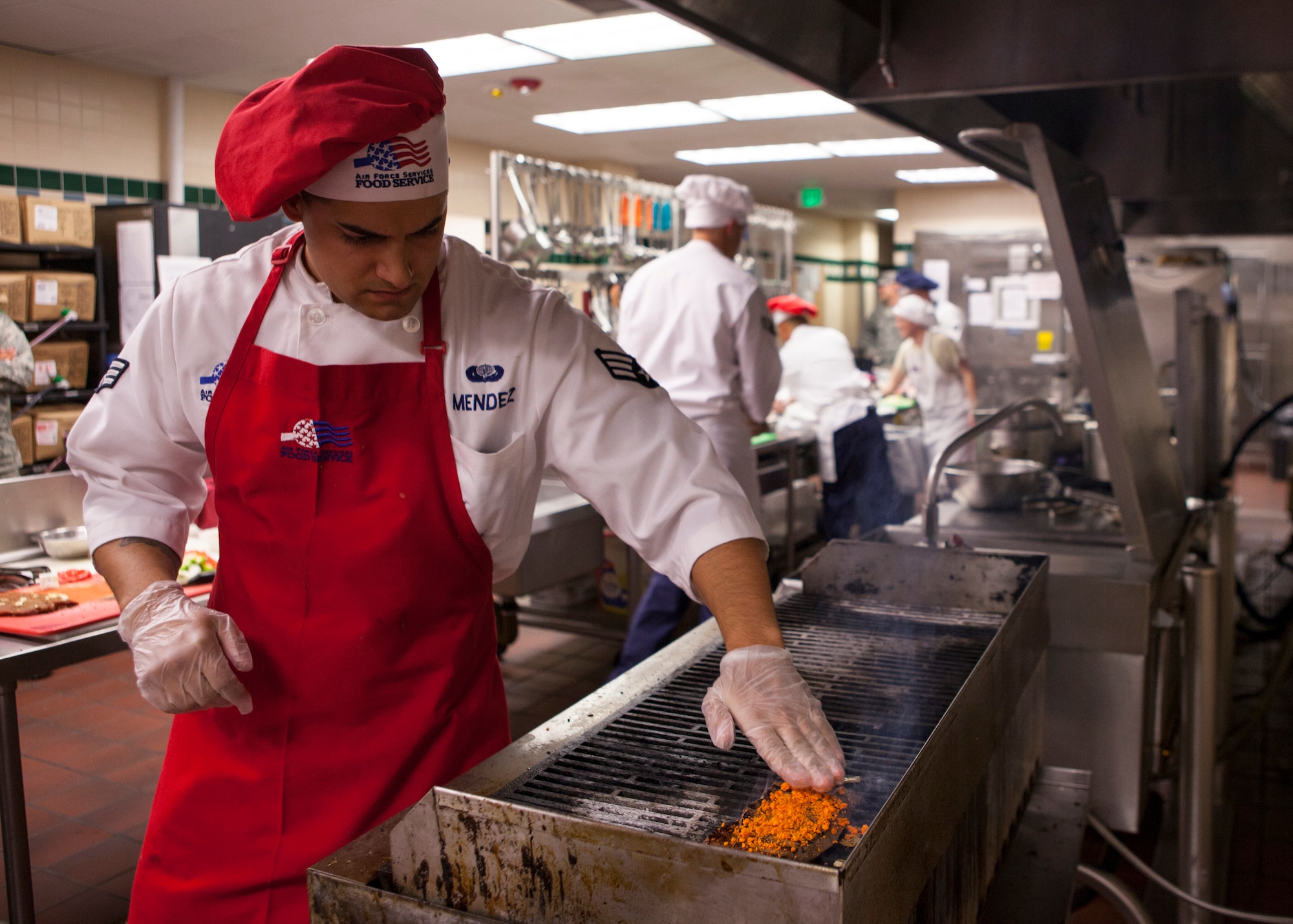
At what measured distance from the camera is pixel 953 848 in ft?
3.84

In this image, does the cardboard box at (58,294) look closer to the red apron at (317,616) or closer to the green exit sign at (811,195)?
the red apron at (317,616)

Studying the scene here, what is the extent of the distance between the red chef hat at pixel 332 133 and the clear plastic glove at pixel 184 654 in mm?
440

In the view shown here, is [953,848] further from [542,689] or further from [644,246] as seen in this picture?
[644,246]

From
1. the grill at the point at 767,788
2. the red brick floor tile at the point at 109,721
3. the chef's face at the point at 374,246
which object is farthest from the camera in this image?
the red brick floor tile at the point at 109,721

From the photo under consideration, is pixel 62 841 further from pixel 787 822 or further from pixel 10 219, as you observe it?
pixel 787 822

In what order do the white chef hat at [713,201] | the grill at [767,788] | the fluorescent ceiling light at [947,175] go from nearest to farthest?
the grill at [767,788]
the white chef hat at [713,201]
the fluorescent ceiling light at [947,175]

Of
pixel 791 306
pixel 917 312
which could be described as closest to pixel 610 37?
pixel 791 306

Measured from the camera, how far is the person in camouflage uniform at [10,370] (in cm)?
238

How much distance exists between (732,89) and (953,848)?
17.8ft

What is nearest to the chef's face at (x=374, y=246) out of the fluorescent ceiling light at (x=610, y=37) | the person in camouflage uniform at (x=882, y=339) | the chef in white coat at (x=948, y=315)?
the fluorescent ceiling light at (x=610, y=37)

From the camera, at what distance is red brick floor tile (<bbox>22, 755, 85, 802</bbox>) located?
3.13m

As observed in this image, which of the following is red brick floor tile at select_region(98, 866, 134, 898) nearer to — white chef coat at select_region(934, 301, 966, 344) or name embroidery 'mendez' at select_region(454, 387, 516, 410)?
name embroidery 'mendez' at select_region(454, 387, 516, 410)

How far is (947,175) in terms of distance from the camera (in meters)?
9.73

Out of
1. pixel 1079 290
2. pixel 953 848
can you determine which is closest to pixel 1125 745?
pixel 1079 290
